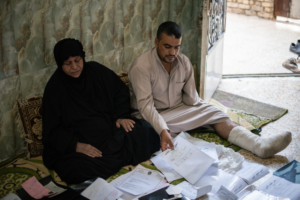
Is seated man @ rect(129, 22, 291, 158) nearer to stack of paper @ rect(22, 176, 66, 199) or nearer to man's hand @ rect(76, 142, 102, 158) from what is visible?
man's hand @ rect(76, 142, 102, 158)

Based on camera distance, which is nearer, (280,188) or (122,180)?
(280,188)

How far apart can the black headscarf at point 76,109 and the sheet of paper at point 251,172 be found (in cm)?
86

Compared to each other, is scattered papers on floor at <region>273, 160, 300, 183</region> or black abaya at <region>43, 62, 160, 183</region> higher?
black abaya at <region>43, 62, 160, 183</region>

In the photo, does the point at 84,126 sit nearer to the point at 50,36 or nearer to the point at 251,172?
the point at 50,36

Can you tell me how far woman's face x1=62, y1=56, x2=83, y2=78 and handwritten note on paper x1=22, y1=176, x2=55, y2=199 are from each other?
27.8 inches

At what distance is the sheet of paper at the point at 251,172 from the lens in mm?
1974

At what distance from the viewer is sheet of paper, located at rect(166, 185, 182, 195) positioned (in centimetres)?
180

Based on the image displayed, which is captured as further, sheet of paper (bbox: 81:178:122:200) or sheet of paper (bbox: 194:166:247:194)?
sheet of paper (bbox: 194:166:247:194)

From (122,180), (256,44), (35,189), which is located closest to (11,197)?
(35,189)

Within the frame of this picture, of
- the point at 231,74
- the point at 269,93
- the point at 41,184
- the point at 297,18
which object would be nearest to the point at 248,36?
the point at 297,18

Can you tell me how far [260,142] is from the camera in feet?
7.34

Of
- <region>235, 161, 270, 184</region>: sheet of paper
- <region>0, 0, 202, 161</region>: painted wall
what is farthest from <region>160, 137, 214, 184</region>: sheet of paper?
<region>0, 0, 202, 161</region>: painted wall

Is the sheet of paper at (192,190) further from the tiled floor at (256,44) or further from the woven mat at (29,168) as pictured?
the tiled floor at (256,44)

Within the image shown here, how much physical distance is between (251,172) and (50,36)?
171cm
